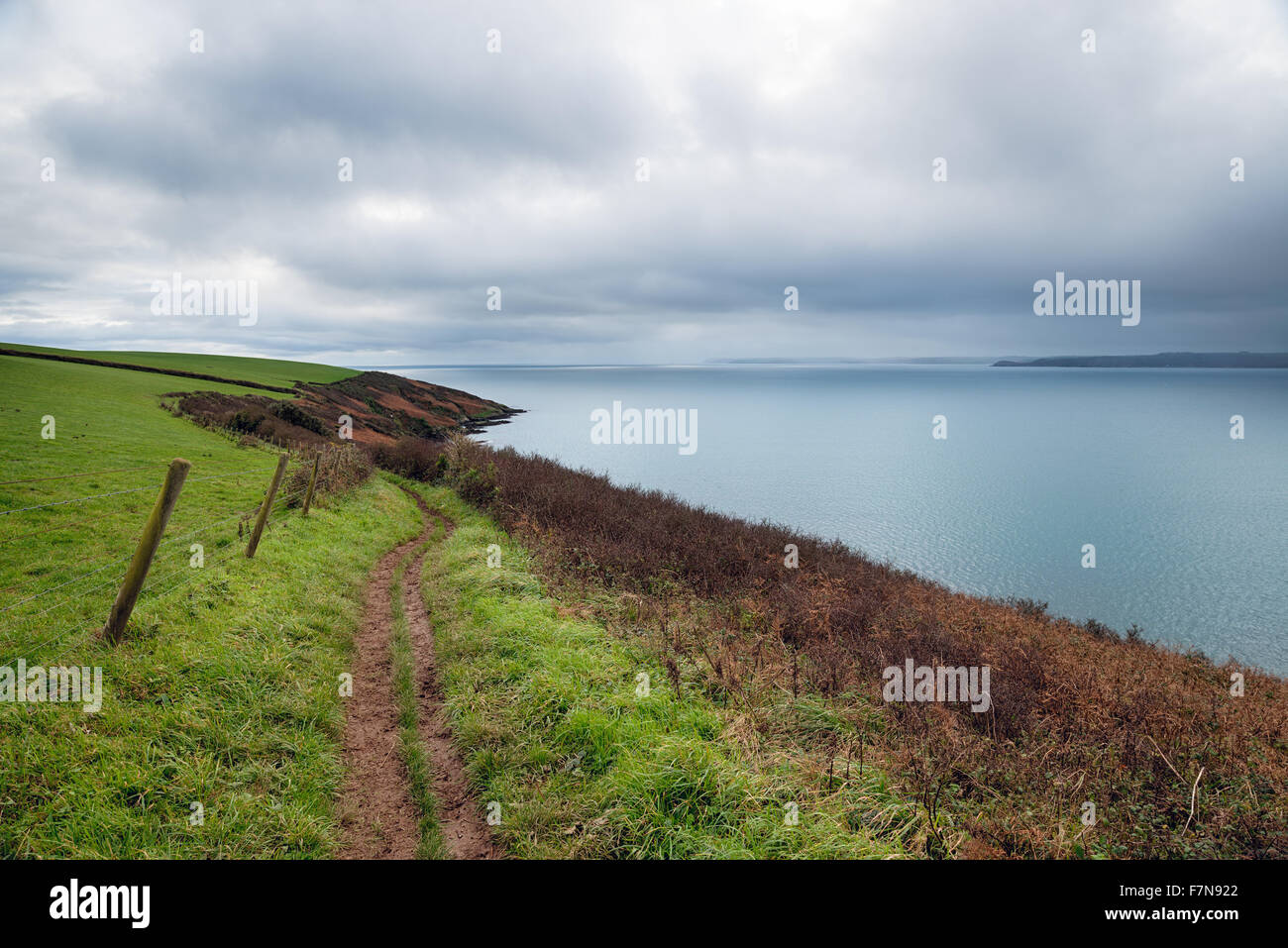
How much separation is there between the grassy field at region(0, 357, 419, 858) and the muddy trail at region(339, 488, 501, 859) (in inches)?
10.1

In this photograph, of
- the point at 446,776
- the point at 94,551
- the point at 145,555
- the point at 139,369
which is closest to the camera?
the point at 446,776

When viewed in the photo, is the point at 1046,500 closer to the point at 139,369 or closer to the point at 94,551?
the point at 94,551

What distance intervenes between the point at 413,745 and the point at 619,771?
8.95ft

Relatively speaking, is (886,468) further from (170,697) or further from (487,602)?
(170,697)

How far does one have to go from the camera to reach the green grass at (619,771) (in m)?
5.28

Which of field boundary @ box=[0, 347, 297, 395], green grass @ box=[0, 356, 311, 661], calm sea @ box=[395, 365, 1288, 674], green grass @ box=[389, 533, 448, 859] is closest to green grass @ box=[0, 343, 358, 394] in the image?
field boundary @ box=[0, 347, 297, 395]

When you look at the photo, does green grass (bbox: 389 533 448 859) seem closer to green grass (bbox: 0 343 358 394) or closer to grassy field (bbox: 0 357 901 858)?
Result: grassy field (bbox: 0 357 901 858)

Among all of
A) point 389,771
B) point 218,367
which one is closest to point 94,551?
point 389,771

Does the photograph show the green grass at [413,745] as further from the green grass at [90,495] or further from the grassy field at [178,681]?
the green grass at [90,495]

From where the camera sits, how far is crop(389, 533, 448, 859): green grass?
18.0ft

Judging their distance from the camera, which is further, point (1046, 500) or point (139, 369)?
point (139, 369)

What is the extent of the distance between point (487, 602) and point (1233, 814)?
35.3ft

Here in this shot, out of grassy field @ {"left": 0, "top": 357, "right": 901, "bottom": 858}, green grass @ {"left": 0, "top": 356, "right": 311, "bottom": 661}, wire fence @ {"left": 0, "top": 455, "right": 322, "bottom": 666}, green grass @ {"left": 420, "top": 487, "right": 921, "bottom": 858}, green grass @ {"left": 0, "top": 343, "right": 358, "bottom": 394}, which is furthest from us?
→ green grass @ {"left": 0, "top": 343, "right": 358, "bottom": 394}

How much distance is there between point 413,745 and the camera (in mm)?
6938
